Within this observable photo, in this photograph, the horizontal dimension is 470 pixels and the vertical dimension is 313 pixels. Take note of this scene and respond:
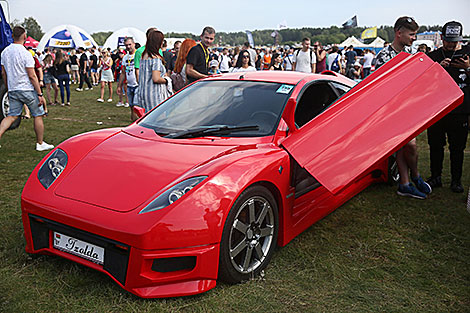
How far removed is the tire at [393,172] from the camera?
16.7 ft

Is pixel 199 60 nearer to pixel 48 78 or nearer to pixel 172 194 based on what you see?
pixel 172 194

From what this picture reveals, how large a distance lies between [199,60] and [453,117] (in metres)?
3.60

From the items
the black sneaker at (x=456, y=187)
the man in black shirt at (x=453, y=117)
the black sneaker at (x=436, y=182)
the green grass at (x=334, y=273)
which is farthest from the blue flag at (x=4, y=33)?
the black sneaker at (x=456, y=187)

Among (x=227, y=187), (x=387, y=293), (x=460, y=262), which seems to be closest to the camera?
(x=227, y=187)

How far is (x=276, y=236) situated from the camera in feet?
10.2

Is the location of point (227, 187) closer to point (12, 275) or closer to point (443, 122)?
point (12, 275)

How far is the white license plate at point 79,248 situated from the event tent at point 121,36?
35.8m

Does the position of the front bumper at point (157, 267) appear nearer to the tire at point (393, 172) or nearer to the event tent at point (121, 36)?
the tire at point (393, 172)

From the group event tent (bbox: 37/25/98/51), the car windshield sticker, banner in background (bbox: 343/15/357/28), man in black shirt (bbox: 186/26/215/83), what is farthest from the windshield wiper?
banner in background (bbox: 343/15/357/28)

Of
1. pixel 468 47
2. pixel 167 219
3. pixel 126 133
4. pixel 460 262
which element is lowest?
pixel 460 262

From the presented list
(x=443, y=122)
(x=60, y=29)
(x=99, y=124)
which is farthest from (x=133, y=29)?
(x=443, y=122)

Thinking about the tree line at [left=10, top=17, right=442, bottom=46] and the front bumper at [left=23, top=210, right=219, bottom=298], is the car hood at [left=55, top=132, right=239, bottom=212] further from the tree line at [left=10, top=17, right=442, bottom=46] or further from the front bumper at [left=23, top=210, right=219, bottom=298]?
the tree line at [left=10, top=17, right=442, bottom=46]

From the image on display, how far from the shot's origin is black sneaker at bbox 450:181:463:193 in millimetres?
5043

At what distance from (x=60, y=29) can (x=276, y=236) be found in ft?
120
